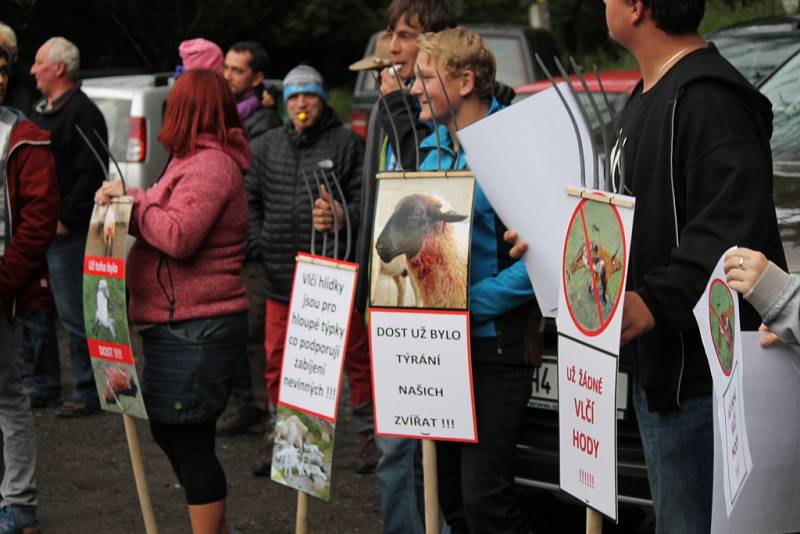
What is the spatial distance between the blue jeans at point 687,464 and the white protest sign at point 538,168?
0.51 meters

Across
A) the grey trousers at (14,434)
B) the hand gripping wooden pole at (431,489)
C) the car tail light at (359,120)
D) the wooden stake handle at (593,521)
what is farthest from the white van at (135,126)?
the wooden stake handle at (593,521)

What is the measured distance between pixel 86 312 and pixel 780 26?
4.26 m

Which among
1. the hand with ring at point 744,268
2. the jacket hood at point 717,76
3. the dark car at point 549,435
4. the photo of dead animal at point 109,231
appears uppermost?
the jacket hood at point 717,76

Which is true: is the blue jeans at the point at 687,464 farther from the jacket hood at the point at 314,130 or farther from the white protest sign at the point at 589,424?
the jacket hood at the point at 314,130

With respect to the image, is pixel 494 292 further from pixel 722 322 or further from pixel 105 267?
pixel 105 267

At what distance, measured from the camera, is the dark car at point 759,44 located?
7270mm

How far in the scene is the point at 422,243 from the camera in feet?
13.7

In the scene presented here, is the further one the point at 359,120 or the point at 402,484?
the point at 359,120

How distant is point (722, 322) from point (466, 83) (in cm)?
157

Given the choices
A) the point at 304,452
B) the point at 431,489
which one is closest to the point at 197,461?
the point at 304,452

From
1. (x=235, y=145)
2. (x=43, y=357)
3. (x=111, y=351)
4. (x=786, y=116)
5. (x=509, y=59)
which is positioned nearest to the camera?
(x=111, y=351)

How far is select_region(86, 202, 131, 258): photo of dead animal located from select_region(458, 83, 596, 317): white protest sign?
149 centimetres

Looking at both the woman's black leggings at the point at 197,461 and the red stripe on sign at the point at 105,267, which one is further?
the woman's black leggings at the point at 197,461

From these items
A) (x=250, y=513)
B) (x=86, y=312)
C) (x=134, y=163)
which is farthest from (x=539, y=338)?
(x=134, y=163)
